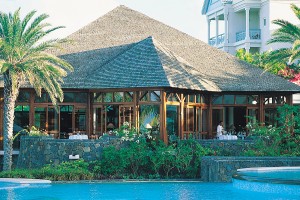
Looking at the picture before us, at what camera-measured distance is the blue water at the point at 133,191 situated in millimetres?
22234

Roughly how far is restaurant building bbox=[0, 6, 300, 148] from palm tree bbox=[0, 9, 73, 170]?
1.95m

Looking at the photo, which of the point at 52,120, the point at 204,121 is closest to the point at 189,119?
the point at 204,121

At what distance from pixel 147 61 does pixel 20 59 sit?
279 inches

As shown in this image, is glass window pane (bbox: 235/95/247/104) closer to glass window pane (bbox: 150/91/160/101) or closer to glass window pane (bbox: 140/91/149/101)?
glass window pane (bbox: 150/91/160/101)

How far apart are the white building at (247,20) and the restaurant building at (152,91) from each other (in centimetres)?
1732

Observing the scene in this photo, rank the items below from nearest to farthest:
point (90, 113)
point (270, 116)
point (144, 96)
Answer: point (144, 96), point (90, 113), point (270, 116)

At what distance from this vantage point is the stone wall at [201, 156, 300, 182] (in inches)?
1083

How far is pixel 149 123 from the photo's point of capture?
33594mm

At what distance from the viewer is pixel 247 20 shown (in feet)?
191

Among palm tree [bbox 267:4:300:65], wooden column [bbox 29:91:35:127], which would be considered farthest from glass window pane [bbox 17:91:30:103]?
palm tree [bbox 267:4:300:65]

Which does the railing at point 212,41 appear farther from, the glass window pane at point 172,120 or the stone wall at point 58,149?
the stone wall at point 58,149

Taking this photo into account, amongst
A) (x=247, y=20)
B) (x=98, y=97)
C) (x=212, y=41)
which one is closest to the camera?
(x=98, y=97)

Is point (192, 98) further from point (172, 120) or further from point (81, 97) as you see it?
point (81, 97)

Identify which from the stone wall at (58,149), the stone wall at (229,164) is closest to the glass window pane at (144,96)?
the stone wall at (58,149)
